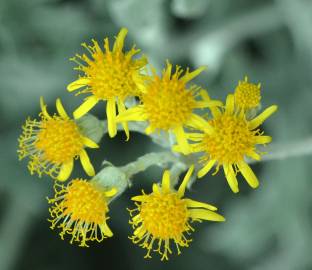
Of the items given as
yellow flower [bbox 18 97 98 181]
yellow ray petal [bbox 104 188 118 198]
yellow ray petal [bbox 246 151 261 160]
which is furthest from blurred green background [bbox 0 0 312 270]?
yellow ray petal [bbox 104 188 118 198]

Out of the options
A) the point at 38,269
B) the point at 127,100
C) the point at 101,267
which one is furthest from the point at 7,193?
the point at 127,100

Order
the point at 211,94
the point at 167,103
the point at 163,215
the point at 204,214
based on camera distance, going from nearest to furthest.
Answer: the point at 167,103 < the point at 163,215 < the point at 204,214 < the point at 211,94

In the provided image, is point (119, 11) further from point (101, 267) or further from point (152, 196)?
point (101, 267)

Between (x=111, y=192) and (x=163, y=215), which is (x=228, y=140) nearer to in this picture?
(x=163, y=215)

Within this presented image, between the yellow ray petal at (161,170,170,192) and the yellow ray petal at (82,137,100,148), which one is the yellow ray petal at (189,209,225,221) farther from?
the yellow ray petal at (82,137,100,148)

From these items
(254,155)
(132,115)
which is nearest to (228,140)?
(254,155)

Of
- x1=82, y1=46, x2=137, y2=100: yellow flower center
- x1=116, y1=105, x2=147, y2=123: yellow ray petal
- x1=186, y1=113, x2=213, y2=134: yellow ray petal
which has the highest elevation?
x1=82, y1=46, x2=137, y2=100: yellow flower center
